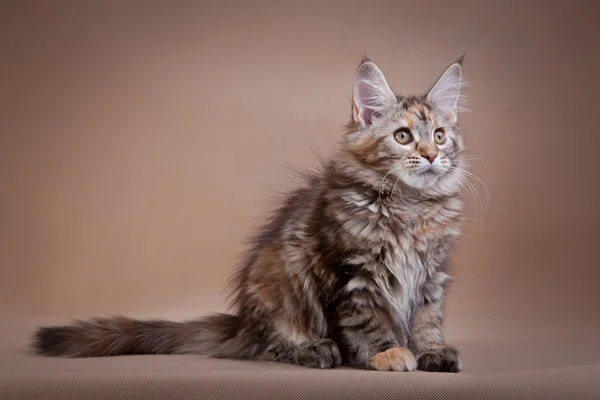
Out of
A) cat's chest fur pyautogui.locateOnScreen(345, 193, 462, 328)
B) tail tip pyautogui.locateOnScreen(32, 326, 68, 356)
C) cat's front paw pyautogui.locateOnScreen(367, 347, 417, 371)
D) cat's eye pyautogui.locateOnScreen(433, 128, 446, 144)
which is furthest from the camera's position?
tail tip pyautogui.locateOnScreen(32, 326, 68, 356)

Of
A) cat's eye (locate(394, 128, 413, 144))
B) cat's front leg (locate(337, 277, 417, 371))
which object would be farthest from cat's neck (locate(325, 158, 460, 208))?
cat's front leg (locate(337, 277, 417, 371))

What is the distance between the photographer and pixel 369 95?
3400 mm

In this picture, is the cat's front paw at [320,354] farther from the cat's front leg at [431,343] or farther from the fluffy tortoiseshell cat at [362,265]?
the cat's front leg at [431,343]

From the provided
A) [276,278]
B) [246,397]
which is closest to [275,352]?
[276,278]

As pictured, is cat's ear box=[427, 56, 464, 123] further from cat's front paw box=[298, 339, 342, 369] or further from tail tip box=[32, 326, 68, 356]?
tail tip box=[32, 326, 68, 356]

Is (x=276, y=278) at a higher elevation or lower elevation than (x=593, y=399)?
higher

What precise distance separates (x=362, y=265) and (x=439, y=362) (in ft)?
1.54

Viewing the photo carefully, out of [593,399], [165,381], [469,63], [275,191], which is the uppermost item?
[469,63]

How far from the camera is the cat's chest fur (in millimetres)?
3211

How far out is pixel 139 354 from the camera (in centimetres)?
350

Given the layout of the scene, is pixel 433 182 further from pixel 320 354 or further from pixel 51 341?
pixel 51 341

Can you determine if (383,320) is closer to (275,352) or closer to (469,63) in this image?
(275,352)

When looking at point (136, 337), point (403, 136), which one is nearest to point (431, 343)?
point (403, 136)

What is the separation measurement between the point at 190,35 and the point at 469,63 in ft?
→ 5.22
